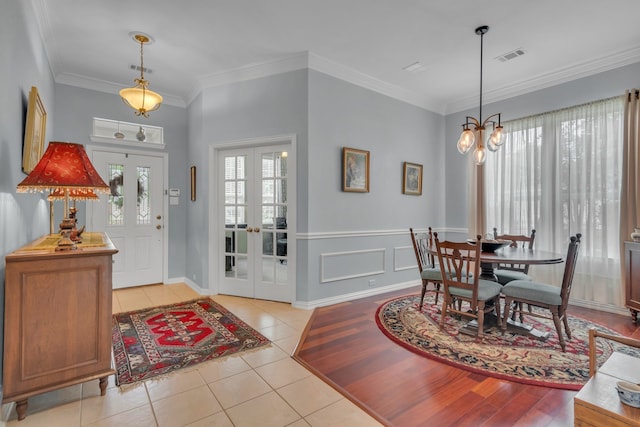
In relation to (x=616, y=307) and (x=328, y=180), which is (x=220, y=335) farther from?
(x=616, y=307)

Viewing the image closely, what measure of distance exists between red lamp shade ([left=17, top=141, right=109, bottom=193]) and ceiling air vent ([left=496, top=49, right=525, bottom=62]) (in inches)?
171

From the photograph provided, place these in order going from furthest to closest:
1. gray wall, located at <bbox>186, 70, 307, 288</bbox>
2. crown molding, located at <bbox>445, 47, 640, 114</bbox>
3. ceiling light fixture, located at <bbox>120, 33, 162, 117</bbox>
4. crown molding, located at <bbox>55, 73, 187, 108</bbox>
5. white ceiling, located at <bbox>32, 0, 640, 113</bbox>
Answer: crown molding, located at <bbox>55, 73, 187, 108</bbox> → gray wall, located at <bbox>186, 70, 307, 288</bbox> → crown molding, located at <bbox>445, 47, 640, 114</bbox> → ceiling light fixture, located at <bbox>120, 33, 162, 117</bbox> → white ceiling, located at <bbox>32, 0, 640, 113</bbox>

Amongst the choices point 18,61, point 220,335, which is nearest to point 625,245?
point 220,335

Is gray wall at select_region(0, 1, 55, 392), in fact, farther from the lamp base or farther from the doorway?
the doorway

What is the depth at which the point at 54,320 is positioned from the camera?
6.13 ft

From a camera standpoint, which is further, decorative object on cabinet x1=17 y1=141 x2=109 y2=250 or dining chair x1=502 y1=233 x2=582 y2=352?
dining chair x1=502 y1=233 x2=582 y2=352

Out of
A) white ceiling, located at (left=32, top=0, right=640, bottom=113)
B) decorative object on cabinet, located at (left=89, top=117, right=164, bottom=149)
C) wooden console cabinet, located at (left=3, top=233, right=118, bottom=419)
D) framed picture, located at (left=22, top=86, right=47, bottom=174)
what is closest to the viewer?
wooden console cabinet, located at (left=3, top=233, right=118, bottom=419)

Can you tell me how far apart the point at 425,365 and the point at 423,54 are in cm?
340

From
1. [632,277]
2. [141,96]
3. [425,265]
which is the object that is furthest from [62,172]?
[632,277]

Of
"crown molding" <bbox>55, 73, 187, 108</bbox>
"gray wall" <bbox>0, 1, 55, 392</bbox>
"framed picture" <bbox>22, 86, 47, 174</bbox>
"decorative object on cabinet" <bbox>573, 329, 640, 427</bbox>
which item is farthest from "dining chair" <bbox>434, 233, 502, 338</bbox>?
"crown molding" <bbox>55, 73, 187, 108</bbox>

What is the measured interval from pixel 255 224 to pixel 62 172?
244 centimetres

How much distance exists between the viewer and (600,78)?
12.6 feet

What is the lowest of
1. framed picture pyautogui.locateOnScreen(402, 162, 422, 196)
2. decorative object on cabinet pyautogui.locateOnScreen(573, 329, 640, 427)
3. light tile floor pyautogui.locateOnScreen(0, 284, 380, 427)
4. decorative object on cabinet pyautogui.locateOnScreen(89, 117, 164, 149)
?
light tile floor pyautogui.locateOnScreen(0, 284, 380, 427)

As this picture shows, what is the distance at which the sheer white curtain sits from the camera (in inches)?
147
